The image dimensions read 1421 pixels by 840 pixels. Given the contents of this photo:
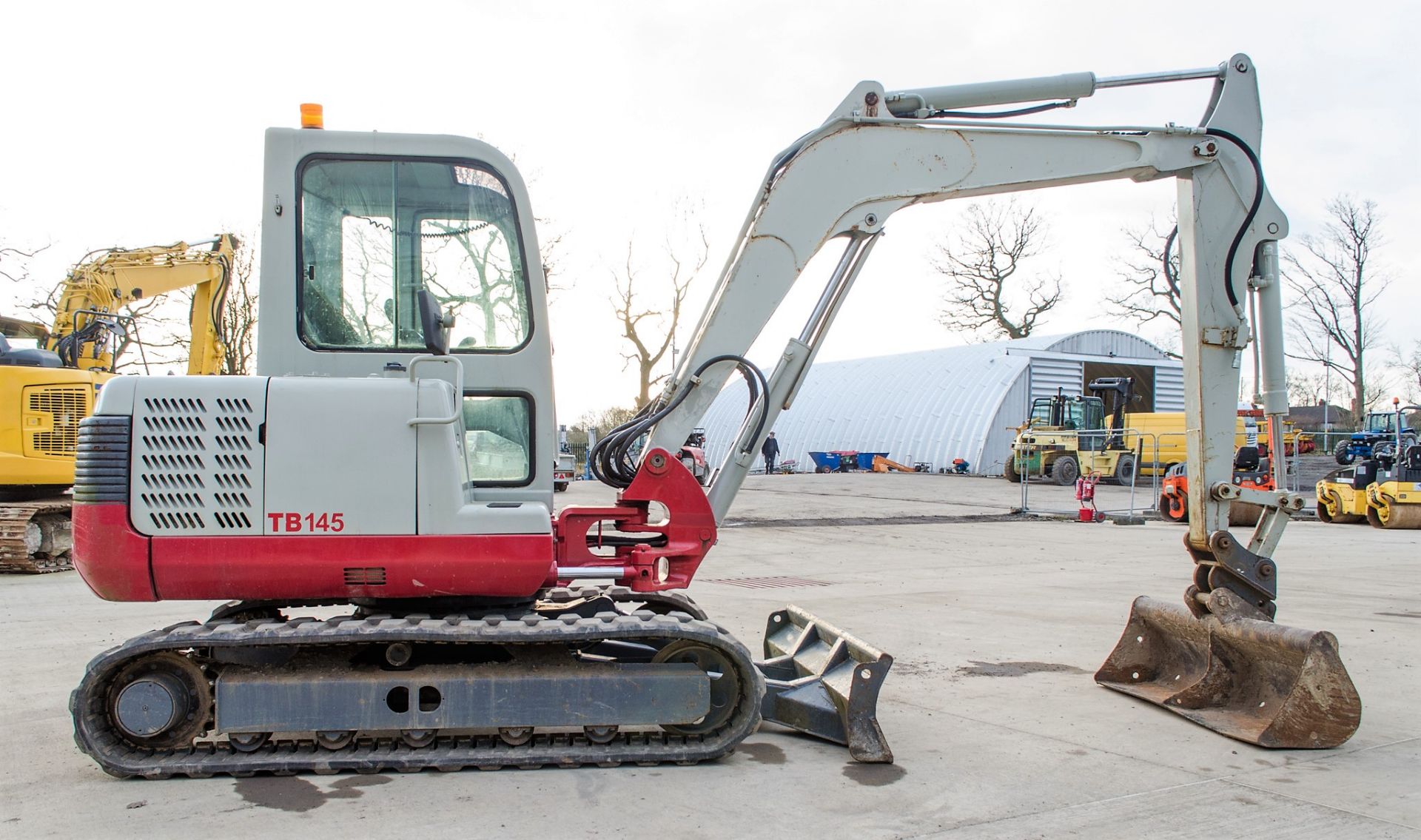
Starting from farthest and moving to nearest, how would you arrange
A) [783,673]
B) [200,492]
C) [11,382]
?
[11,382] < [783,673] < [200,492]

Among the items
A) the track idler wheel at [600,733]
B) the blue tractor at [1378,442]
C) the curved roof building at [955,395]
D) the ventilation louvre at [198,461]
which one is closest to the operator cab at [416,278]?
the ventilation louvre at [198,461]

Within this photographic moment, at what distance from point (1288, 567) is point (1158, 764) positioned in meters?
10.0

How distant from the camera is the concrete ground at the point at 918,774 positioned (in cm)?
423

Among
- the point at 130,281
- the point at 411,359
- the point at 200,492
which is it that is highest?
the point at 130,281

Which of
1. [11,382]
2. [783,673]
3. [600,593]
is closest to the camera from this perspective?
[600,593]

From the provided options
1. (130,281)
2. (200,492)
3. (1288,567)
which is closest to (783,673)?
(200,492)

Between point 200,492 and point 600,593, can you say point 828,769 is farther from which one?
point 200,492

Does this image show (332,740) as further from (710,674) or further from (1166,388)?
(1166,388)

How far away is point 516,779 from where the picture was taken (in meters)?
4.77

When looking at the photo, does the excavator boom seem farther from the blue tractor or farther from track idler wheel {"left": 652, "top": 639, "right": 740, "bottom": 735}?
the blue tractor

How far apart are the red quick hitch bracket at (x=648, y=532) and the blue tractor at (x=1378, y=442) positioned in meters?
21.2

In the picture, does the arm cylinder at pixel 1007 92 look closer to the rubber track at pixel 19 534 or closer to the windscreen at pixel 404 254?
the windscreen at pixel 404 254

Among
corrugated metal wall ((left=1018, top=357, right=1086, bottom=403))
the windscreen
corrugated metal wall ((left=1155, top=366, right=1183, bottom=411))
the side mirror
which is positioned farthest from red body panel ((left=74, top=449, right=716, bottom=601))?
corrugated metal wall ((left=1155, top=366, right=1183, bottom=411))

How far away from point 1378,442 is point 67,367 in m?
25.0
